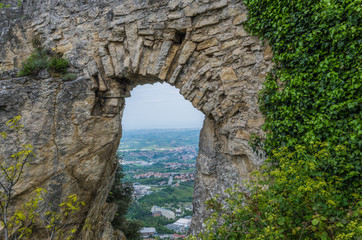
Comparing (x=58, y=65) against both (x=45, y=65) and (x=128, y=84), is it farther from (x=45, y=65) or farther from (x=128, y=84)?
(x=128, y=84)

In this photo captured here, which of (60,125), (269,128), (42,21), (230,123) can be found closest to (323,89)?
(269,128)

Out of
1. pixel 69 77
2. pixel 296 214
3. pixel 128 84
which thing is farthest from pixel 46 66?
pixel 296 214

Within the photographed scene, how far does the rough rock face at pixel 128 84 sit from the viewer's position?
4.05 meters

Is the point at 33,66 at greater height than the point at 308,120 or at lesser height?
greater

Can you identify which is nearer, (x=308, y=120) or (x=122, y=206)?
(x=308, y=120)

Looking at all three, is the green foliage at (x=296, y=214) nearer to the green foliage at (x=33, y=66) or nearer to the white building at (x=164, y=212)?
the green foliage at (x=33, y=66)

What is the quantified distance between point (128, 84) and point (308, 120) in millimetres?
4161

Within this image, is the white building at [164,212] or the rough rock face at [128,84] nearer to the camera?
the rough rock face at [128,84]

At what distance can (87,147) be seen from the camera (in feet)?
16.4

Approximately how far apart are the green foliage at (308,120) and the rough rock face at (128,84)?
44cm

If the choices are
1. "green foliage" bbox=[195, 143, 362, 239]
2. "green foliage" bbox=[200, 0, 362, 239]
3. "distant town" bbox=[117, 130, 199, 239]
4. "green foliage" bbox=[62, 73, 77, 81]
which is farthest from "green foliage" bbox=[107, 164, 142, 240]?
"green foliage" bbox=[195, 143, 362, 239]

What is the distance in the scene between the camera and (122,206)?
31.0ft

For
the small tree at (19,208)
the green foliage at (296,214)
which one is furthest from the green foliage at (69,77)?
the green foliage at (296,214)

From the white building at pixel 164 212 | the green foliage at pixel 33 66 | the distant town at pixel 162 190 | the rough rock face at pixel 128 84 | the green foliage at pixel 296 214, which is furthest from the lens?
the white building at pixel 164 212
